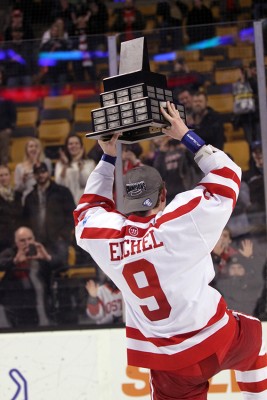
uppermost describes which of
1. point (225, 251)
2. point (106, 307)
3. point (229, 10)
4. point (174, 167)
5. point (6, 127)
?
point (229, 10)

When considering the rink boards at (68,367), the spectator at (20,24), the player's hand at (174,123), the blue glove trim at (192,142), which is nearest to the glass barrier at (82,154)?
the rink boards at (68,367)

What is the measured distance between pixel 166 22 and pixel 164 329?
4.35m

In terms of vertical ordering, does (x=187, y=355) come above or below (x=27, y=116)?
below

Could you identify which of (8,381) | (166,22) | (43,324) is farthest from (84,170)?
(166,22)

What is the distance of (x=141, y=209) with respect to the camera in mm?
2803

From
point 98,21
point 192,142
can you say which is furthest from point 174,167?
point 98,21

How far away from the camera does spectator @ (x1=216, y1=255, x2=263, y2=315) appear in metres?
4.44

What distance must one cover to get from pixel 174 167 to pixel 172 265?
6.62ft

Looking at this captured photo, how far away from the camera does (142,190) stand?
9.22 feet

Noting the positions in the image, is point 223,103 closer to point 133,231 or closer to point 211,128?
point 211,128

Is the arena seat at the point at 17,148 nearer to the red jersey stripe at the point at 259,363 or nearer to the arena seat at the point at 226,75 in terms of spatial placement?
the arena seat at the point at 226,75

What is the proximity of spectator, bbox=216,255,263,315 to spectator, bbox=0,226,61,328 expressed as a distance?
1064 millimetres

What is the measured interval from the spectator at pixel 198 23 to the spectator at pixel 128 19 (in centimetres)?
49

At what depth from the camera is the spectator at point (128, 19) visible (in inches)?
264
